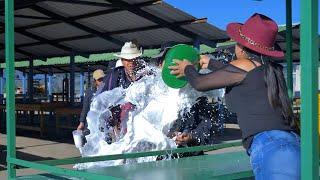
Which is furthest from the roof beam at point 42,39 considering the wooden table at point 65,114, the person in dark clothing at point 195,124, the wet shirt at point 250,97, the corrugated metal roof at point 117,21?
the wet shirt at point 250,97

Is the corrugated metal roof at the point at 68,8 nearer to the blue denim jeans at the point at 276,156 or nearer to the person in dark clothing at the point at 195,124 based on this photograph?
the person in dark clothing at the point at 195,124

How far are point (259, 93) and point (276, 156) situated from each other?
0.29m

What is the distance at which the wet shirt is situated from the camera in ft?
7.27

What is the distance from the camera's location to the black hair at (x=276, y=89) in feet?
7.25

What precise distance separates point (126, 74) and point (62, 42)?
33.6 ft

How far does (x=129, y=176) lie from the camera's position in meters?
2.84

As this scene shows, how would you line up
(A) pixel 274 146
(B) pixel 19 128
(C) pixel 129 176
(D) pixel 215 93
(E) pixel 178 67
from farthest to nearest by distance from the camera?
(B) pixel 19 128, (D) pixel 215 93, (C) pixel 129 176, (E) pixel 178 67, (A) pixel 274 146

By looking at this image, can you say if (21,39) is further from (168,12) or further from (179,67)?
(179,67)

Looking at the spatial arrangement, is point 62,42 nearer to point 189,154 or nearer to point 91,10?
point 91,10

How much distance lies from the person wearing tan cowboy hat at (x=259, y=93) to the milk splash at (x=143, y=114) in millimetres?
1039

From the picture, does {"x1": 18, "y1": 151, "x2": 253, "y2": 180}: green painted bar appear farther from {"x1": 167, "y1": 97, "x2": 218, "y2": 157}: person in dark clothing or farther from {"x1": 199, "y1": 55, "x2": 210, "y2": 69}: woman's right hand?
{"x1": 199, "y1": 55, "x2": 210, "y2": 69}: woman's right hand

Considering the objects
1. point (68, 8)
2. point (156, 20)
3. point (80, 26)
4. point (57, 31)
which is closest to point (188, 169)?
Result: point (156, 20)

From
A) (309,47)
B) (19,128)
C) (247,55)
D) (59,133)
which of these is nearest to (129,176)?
(247,55)

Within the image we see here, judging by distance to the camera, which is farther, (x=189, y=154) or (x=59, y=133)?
(x=59, y=133)
